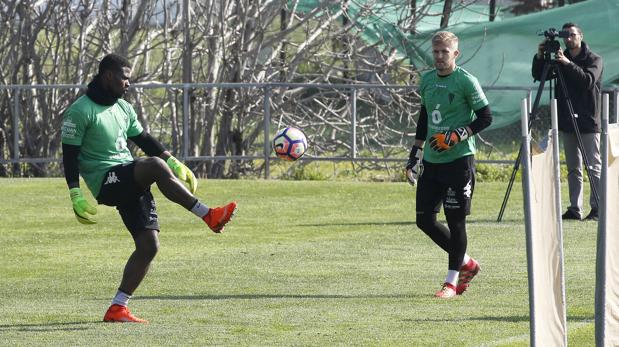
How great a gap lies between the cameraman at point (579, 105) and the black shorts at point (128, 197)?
21.8ft

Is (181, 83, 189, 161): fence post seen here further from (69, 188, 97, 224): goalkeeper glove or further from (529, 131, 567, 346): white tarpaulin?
(529, 131, 567, 346): white tarpaulin

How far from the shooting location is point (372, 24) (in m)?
23.3

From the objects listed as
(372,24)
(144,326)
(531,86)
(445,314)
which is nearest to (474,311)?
(445,314)

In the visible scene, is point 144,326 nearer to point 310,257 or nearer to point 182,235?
point 310,257

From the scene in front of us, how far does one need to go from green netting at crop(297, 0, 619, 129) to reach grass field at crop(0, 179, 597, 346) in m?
4.07

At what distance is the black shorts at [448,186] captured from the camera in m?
10.7

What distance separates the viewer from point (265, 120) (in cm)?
2173

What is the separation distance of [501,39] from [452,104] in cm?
1219

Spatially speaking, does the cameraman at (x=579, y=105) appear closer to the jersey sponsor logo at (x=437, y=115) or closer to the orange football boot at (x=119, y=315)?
the jersey sponsor logo at (x=437, y=115)

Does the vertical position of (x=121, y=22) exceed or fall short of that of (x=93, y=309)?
it exceeds it

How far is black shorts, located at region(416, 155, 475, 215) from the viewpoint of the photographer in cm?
1071

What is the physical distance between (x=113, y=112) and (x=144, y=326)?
143cm

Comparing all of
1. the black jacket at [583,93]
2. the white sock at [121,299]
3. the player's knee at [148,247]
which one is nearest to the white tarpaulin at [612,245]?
the player's knee at [148,247]

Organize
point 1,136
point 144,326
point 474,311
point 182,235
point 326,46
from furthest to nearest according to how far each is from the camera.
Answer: point 326,46, point 1,136, point 182,235, point 474,311, point 144,326
